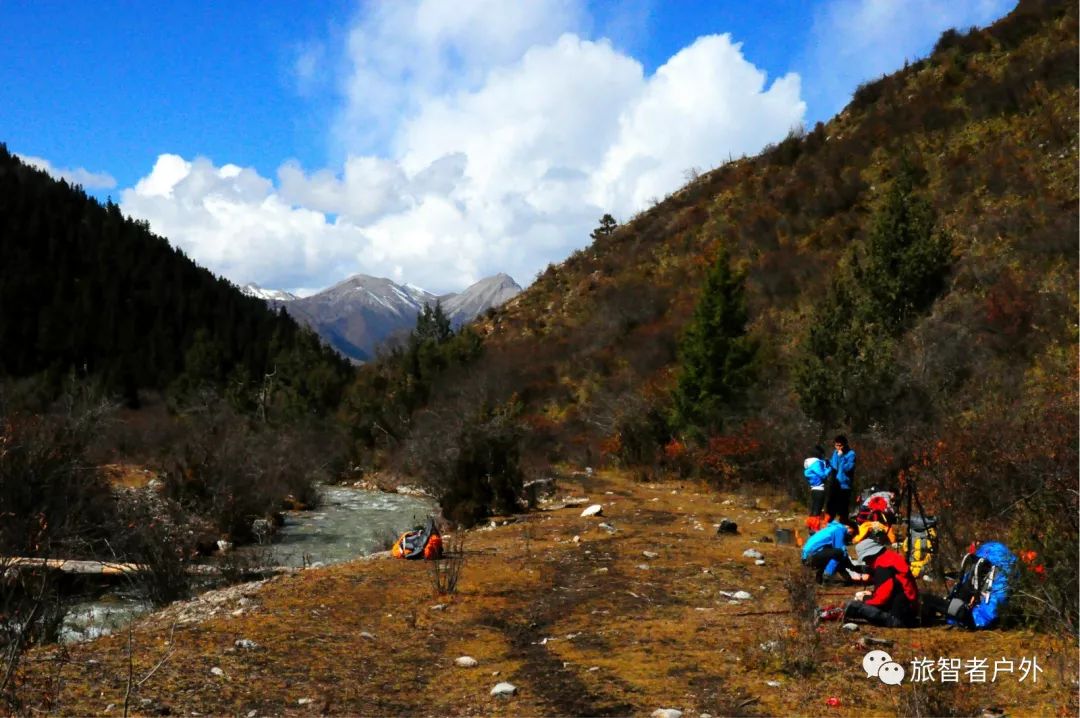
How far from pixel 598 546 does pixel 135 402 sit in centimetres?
5691

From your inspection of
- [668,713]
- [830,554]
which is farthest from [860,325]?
[668,713]

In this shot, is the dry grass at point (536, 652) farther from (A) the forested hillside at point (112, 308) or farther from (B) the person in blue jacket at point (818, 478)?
(A) the forested hillside at point (112, 308)

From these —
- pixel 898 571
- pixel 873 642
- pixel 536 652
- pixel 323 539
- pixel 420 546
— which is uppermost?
pixel 898 571

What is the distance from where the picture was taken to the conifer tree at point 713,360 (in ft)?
69.2

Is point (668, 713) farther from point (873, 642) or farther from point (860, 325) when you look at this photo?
point (860, 325)

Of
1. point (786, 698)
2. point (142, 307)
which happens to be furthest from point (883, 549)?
point (142, 307)

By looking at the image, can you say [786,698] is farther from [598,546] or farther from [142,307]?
[142,307]

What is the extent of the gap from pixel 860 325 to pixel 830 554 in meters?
12.7

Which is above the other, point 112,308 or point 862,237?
point 112,308

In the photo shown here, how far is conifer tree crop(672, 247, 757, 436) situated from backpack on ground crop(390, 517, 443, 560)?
11.3 metres

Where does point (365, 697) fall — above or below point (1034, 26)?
below

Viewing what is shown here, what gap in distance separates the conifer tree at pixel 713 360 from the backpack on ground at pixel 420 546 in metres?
11.3

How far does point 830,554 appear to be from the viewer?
7707 mm

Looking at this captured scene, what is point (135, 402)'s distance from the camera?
58625 mm
